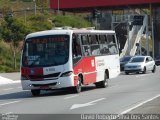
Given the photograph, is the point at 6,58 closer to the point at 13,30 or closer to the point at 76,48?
the point at 13,30

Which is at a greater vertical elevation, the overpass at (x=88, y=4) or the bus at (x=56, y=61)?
the overpass at (x=88, y=4)

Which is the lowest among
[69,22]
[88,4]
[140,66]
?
[140,66]

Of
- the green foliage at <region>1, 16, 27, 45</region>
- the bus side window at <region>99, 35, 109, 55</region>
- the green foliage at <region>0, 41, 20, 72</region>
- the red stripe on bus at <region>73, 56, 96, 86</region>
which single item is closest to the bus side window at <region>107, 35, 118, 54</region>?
the bus side window at <region>99, 35, 109, 55</region>

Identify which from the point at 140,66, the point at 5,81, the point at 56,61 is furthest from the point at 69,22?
the point at 56,61

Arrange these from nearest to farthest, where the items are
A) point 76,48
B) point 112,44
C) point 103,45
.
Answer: point 76,48
point 103,45
point 112,44

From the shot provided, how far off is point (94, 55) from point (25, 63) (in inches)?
163

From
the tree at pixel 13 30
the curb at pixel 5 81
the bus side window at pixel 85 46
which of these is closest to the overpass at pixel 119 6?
the tree at pixel 13 30

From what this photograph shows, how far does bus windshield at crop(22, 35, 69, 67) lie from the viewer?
2375 centimetres

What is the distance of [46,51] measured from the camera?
24.0 meters

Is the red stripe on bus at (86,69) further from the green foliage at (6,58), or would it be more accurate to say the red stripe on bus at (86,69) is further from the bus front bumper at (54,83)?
the green foliage at (6,58)

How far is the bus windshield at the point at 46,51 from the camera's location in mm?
23750

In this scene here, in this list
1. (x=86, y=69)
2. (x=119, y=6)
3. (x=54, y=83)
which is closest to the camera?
(x=54, y=83)

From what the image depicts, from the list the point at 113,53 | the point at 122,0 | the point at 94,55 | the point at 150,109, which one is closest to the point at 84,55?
the point at 94,55

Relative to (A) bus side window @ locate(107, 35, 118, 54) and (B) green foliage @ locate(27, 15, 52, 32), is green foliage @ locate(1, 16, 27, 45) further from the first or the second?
(A) bus side window @ locate(107, 35, 118, 54)
